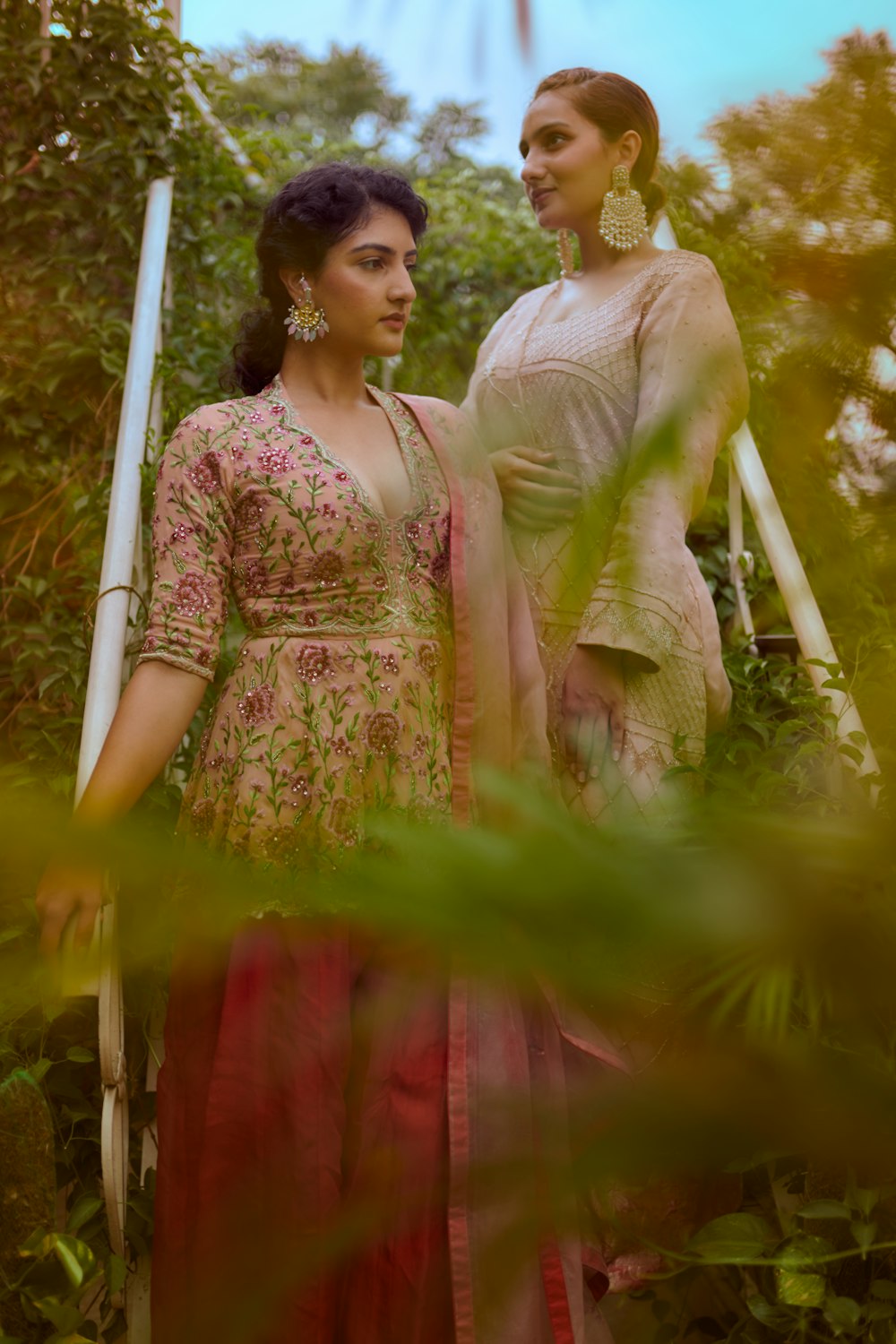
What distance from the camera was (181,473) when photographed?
171 cm

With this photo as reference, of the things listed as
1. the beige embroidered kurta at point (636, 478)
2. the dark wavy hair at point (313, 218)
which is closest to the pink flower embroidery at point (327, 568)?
the dark wavy hair at point (313, 218)

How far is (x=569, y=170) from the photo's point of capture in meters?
1.70

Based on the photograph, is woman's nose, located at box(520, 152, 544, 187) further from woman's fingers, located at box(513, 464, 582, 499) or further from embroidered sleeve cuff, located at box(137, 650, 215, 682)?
woman's fingers, located at box(513, 464, 582, 499)

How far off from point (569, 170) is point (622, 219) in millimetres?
97

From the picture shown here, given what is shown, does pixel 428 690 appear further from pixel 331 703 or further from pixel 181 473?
pixel 181 473

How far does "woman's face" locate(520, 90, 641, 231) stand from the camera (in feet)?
5.45

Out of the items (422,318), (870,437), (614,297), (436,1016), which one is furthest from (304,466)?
(422,318)

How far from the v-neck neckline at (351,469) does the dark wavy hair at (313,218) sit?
0.11 metres

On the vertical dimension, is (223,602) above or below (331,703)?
above

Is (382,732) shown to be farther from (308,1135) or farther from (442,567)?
(308,1135)

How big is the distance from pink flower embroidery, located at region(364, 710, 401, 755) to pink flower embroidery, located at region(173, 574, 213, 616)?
0.89ft

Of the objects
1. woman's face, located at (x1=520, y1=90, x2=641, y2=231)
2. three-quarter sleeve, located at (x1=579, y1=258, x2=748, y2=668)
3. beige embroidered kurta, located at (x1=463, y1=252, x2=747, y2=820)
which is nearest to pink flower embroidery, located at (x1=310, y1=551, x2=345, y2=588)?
woman's face, located at (x1=520, y1=90, x2=641, y2=231)

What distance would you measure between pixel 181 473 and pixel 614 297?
25.1 inches

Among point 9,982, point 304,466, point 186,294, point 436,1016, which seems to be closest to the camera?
point 9,982
